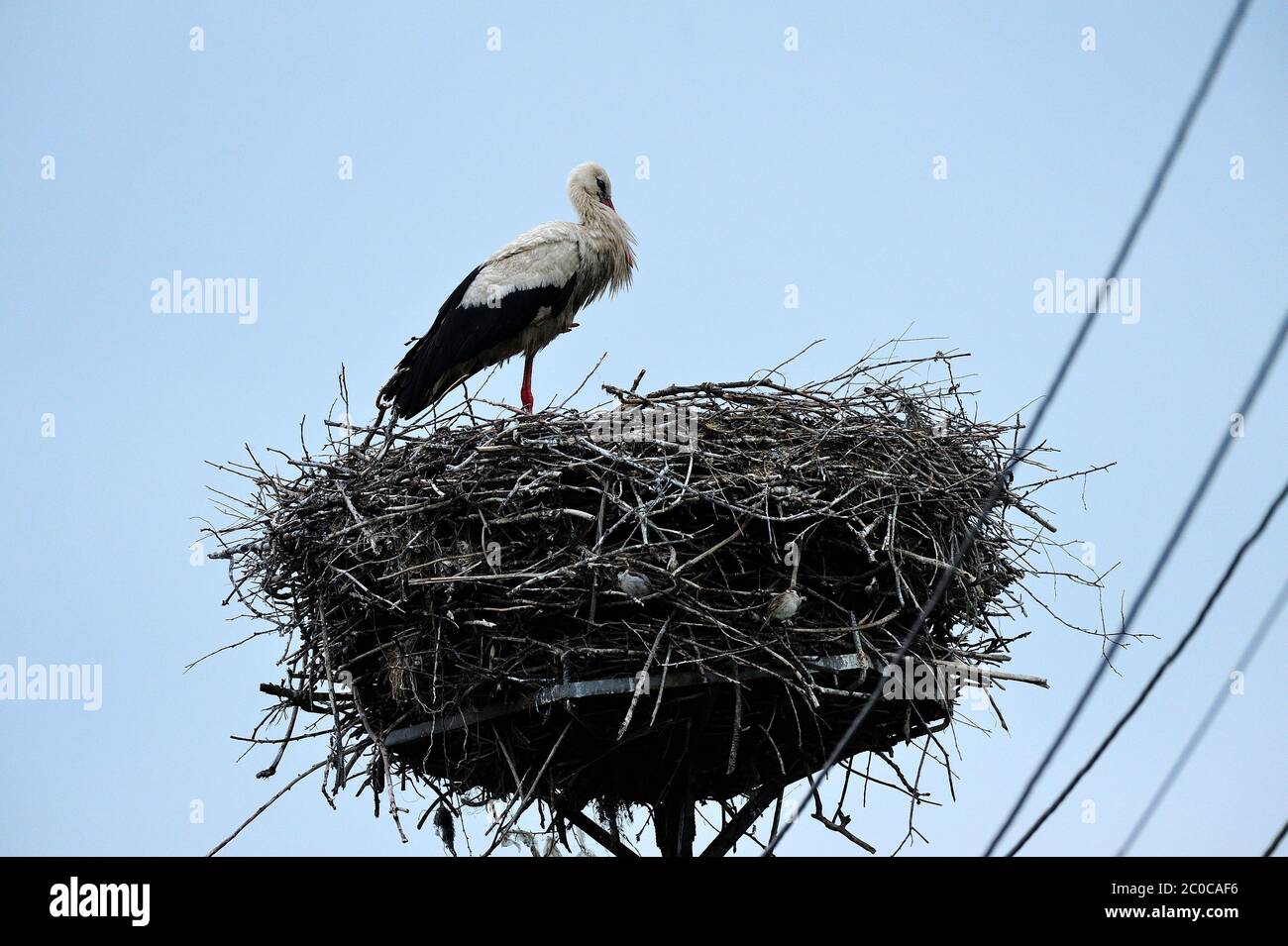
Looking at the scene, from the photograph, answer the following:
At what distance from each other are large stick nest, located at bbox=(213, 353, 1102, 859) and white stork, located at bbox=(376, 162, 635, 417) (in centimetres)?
195

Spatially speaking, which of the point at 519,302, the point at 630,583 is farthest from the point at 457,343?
the point at 630,583

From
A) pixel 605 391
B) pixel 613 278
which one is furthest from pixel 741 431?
pixel 613 278

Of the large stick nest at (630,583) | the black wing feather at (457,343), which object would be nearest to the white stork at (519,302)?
the black wing feather at (457,343)

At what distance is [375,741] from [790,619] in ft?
5.98

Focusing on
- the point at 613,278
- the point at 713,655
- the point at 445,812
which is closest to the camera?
the point at 713,655

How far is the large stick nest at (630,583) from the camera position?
593 centimetres

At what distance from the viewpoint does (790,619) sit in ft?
19.5

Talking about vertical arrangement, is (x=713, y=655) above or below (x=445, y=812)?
above

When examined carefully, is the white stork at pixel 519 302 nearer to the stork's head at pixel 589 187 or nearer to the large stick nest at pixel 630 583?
the stork's head at pixel 589 187

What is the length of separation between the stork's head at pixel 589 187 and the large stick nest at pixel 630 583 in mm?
3070

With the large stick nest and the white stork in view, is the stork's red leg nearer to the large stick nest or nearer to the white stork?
the white stork

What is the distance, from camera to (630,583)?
571 centimetres

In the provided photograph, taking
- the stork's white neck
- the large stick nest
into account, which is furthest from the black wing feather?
the large stick nest
